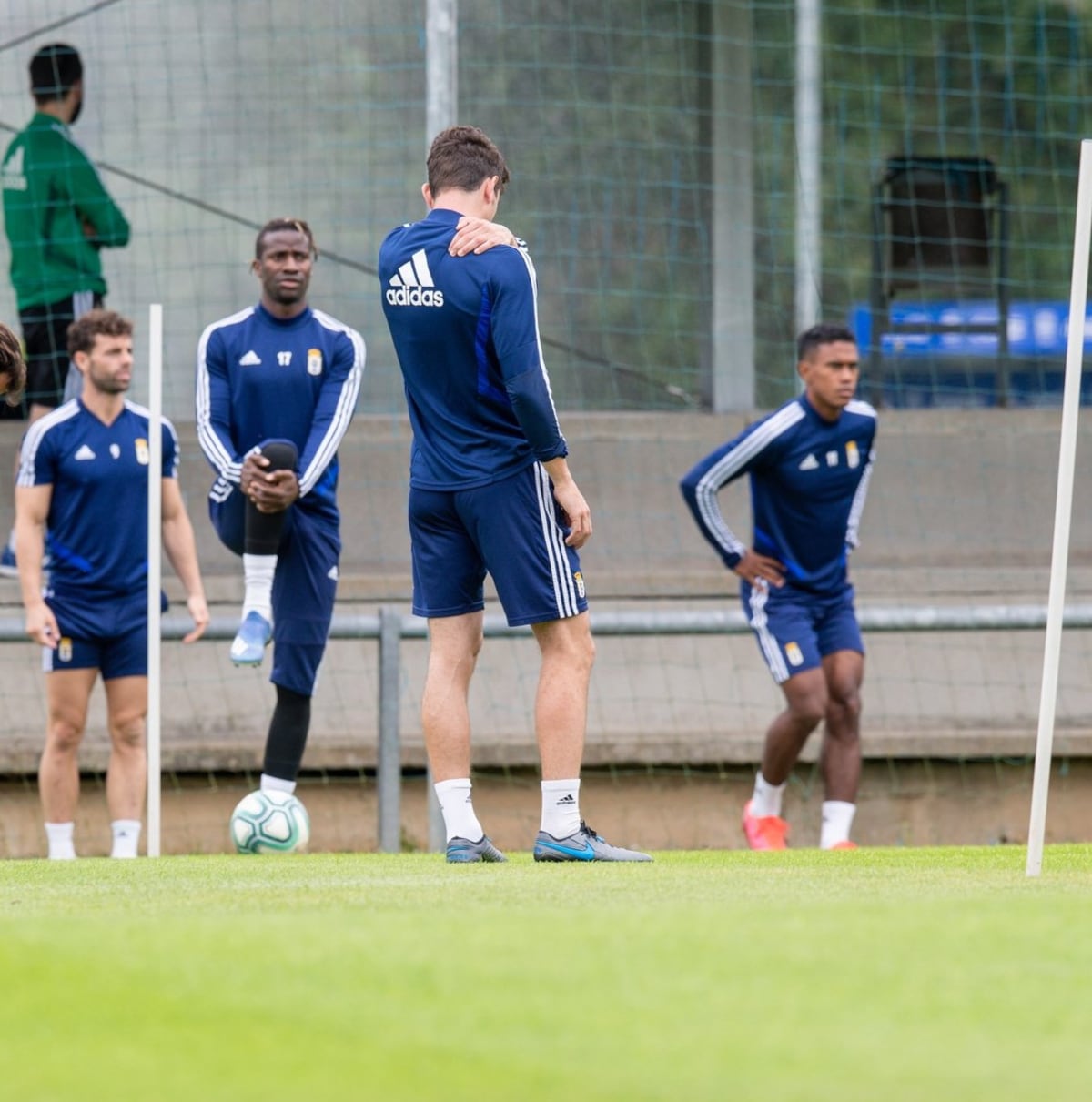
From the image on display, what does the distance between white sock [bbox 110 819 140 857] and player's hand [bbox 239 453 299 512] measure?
6.06ft

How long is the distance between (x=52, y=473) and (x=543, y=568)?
3.87 meters

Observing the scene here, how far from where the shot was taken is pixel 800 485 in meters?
10.1

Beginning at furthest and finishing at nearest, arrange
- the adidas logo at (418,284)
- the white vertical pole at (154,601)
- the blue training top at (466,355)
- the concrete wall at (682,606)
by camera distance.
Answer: the concrete wall at (682,606)
the white vertical pole at (154,601)
the adidas logo at (418,284)
the blue training top at (466,355)

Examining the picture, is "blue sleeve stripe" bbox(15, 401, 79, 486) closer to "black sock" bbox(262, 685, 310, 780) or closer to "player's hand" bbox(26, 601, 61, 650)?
"player's hand" bbox(26, 601, 61, 650)

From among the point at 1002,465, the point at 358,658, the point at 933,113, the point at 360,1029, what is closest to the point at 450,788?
the point at 360,1029

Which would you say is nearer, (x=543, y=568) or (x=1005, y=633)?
(x=543, y=568)

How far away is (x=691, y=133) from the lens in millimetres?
13039

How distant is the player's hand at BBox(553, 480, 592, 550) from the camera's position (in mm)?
6500

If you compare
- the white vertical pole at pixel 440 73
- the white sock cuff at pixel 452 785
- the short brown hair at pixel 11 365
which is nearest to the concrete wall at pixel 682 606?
the white vertical pole at pixel 440 73

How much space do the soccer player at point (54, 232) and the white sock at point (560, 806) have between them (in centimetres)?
610

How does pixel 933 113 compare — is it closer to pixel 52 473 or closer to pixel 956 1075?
pixel 52 473

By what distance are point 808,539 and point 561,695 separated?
12.0 ft

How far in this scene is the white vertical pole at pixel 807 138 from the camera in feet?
41.2

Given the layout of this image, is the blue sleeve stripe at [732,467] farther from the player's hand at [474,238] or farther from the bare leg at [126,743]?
the player's hand at [474,238]
